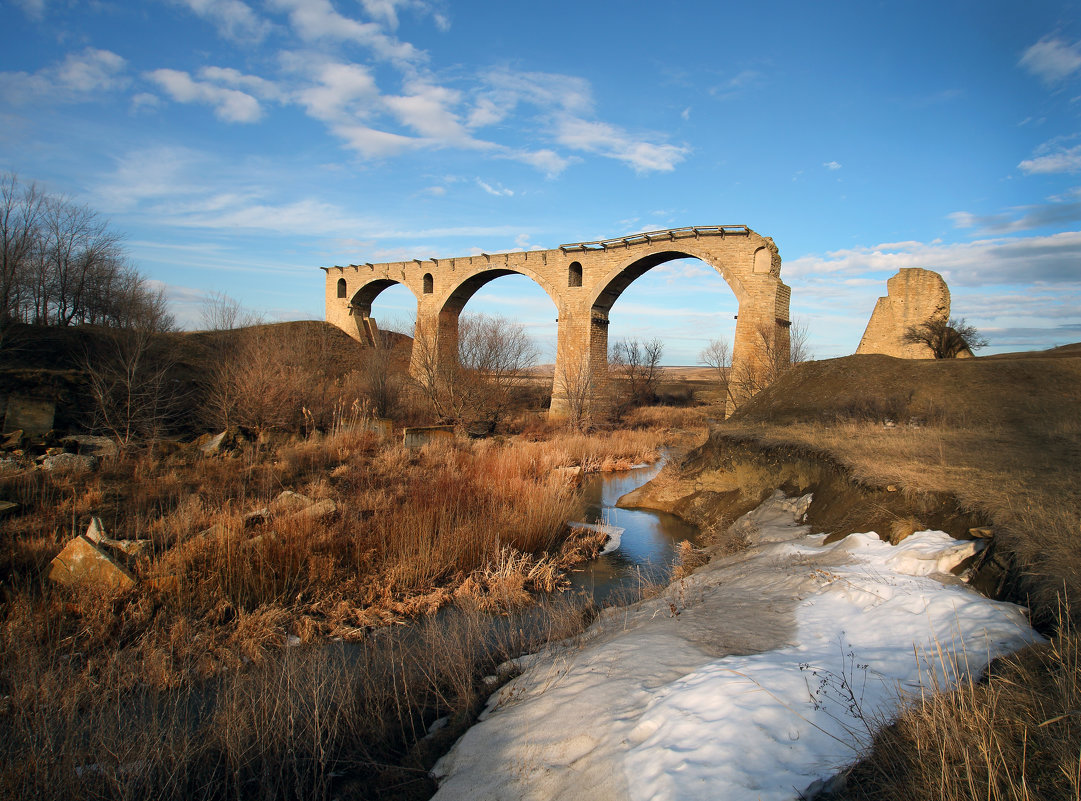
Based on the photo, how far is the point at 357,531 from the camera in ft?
23.5

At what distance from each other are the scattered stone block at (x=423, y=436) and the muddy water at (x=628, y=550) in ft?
14.2

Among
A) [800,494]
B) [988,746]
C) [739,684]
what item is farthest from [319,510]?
[988,746]

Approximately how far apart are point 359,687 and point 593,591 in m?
3.38

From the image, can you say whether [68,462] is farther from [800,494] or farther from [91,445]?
[800,494]

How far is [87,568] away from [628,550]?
6.43m

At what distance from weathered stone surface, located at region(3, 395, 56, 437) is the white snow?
11495mm

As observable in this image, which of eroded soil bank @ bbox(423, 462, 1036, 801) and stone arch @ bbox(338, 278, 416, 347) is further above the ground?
stone arch @ bbox(338, 278, 416, 347)

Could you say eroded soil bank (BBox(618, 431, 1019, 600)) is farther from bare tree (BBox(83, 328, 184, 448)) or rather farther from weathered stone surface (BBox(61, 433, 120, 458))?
bare tree (BBox(83, 328, 184, 448))

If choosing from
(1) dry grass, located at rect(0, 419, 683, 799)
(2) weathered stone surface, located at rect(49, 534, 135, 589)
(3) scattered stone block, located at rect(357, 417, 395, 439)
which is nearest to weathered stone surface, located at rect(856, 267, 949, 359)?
(3) scattered stone block, located at rect(357, 417, 395, 439)

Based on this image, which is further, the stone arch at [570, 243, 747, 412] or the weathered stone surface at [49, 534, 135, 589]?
the stone arch at [570, 243, 747, 412]

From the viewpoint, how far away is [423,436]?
15.3 m

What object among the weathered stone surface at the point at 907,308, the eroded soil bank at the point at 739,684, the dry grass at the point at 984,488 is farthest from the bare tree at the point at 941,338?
the eroded soil bank at the point at 739,684

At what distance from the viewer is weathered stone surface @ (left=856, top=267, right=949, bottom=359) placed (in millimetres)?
21562

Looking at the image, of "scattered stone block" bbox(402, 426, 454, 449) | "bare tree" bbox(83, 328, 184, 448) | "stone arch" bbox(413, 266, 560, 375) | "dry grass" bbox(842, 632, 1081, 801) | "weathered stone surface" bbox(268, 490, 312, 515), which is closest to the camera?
"dry grass" bbox(842, 632, 1081, 801)
